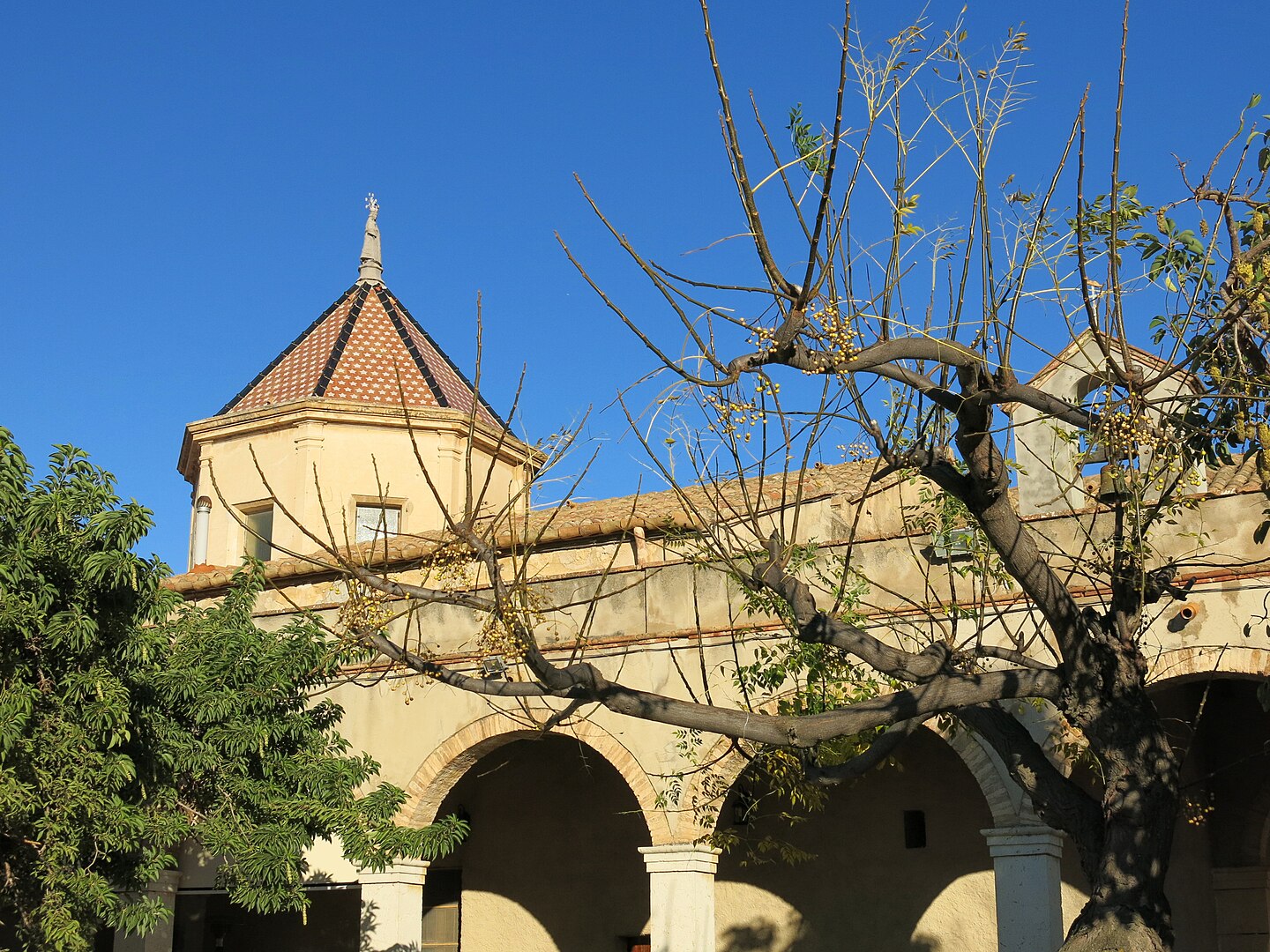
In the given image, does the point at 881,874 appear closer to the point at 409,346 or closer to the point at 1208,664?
the point at 1208,664

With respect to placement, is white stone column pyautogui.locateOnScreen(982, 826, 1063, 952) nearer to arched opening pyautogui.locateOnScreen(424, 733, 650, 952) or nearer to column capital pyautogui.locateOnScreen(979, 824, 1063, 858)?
column capital pyautogui.locateOnScreen(979, 824, 1063, 858)

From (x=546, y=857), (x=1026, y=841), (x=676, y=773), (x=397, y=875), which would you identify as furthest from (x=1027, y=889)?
(x=546, y=857)

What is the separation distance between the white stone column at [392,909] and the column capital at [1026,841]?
5.04m

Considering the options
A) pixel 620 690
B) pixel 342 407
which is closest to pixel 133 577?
pixel 620 690

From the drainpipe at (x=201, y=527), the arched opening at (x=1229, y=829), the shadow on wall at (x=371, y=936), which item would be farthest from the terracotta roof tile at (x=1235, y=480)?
the drainpipe at (x=201, y=527)

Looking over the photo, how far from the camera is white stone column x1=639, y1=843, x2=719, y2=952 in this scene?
38.3 feet

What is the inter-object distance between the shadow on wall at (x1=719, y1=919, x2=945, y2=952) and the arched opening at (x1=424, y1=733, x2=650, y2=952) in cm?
87

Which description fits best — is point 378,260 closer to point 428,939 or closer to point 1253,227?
point 428,939

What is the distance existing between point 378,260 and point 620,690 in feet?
50.8

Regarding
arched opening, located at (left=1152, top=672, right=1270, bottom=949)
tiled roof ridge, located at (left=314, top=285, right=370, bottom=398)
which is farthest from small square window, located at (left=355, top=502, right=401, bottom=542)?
arched opening, located at (left=1152, top=672, right=1270, bottom=949)

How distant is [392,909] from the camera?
12805mm

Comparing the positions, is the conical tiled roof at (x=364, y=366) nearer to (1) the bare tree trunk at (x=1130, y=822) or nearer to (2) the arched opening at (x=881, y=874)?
(2) the arched opening at (x=881, y=874)

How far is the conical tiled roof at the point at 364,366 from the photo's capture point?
739 inches

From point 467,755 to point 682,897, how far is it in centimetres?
233
